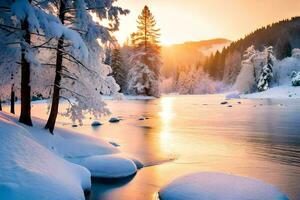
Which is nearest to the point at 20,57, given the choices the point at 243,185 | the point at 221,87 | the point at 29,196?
the point at 29,196

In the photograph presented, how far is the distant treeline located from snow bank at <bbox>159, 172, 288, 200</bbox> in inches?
3782

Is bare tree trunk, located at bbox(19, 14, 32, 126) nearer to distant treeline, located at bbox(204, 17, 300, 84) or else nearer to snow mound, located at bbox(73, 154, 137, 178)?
snow mound, located at bbox(73, 154, 137, 178)

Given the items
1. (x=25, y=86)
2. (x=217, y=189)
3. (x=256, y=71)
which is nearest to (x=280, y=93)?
(x=256, y=71)

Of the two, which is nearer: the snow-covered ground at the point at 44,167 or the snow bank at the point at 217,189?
the snow-covered ground at the point at 44,167

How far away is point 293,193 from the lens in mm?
11062

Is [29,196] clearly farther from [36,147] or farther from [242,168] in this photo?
[242,168]

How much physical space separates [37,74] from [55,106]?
152 centimetres

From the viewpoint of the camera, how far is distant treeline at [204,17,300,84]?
10888 centimetres

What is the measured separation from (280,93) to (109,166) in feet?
208

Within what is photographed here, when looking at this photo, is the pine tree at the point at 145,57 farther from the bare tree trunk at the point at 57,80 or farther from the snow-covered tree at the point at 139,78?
the bare tree trunk at the point at 57,80

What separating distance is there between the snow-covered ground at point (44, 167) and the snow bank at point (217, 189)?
105 inches

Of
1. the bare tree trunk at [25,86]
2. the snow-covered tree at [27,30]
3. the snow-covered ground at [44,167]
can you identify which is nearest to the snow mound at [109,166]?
the snow-covered ground at [44,167]

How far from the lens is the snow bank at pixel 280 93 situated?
222ft

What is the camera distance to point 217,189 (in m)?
9.91
